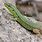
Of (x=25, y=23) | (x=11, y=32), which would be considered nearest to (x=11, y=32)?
(x=11, y=32)

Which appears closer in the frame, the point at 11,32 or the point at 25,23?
the point at 11,32

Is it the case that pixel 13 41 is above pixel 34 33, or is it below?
above

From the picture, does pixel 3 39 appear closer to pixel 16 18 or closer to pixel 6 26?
pixel 6 26

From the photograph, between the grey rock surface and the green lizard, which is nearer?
the grey rock surface

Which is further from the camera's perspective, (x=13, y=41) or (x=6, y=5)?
(x=6, y=5)

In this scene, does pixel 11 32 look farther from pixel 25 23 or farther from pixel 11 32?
pixel 25 23

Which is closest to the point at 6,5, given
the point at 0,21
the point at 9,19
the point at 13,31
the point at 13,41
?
the point at 9,19

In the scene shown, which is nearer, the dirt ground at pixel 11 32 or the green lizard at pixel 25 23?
the dirt ground at pixel 11 32

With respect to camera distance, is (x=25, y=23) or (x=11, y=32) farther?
(x=25, y=23)
